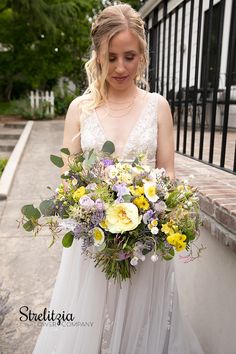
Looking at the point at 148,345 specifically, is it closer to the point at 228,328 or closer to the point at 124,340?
the point at 124,340

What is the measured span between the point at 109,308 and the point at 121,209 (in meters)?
0.79

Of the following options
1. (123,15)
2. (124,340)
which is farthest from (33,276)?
(123,15)

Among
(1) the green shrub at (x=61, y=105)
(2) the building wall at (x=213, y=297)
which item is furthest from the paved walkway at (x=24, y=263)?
(1) the green shrub at (x=61, y=105)

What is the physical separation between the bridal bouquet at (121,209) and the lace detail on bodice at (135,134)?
347 millimetres

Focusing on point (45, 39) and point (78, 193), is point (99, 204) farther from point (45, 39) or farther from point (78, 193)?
point (45, 39)

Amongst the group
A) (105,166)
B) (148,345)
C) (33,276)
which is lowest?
(33,276)

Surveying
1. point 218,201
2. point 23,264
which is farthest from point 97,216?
point 23,264

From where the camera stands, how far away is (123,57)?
5.40 feet

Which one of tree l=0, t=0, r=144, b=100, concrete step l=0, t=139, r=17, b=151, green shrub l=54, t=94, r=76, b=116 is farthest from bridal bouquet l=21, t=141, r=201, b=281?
green shrub l=54, t=94, r=76, b=116

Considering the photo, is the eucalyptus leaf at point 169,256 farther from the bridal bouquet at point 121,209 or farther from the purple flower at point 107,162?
the purple flower at point 107,162

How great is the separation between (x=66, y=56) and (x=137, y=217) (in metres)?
14.3

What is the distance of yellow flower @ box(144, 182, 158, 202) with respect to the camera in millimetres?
1229

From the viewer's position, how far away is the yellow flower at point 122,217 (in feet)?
3.91

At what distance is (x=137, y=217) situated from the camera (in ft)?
3.94
